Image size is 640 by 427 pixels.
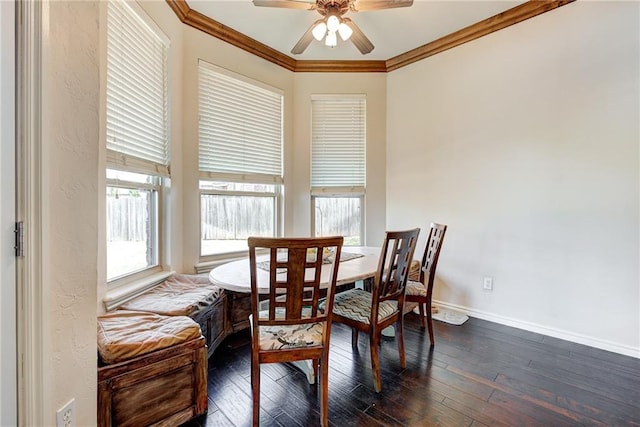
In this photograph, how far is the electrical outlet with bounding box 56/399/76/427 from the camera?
103cm

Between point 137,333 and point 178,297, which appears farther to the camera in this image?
point 178,297

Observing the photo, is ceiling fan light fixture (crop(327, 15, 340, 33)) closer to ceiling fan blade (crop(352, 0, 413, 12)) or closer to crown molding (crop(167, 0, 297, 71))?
ceiling fan blade (crop(352, 0, 413, 12))

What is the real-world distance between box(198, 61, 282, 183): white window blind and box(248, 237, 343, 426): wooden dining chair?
1.87 metres

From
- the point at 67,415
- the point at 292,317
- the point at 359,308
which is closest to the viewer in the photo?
the point at 67,415

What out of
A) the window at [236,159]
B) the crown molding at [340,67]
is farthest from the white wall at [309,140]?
the window at [236,159]

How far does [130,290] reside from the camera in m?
1.98

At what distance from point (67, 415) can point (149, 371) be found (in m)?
0.33


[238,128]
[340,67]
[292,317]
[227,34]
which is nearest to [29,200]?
[292,317]

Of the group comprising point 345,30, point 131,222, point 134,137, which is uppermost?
point 345,30

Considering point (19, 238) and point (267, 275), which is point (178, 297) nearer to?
point (267, 275)

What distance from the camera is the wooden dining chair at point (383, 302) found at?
5.83 feet

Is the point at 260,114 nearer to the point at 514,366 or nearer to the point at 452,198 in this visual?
the point at 452,198

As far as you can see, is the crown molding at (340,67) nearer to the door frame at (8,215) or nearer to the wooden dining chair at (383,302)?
the wooden dining chair at (383,302)

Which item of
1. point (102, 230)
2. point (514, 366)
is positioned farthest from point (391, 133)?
point (102, 230)
